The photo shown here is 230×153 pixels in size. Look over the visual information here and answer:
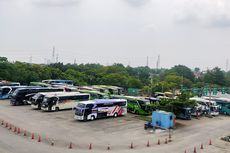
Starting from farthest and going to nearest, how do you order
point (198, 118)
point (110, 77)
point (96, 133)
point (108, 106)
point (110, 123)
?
point (110, 77), point (198, 118), point (108, 106), point (110, 123), point (96, 133)

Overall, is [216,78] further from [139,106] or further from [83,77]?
[139,106]

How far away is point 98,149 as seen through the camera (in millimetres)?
25453

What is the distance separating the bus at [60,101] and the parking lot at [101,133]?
1.10m

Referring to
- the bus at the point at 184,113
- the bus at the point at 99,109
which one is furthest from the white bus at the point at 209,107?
the bus at the point at 99,109

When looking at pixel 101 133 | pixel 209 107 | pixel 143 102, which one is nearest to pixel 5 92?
pixel 143 102

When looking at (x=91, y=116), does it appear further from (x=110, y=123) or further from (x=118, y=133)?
(x=118, y=133)

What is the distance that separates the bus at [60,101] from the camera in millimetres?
41372

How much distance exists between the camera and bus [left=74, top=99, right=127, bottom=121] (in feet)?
120

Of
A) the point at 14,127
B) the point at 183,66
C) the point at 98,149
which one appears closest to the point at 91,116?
the point at 14,127

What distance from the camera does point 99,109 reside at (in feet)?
125

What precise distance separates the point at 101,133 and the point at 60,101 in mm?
12866

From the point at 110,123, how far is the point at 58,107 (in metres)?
9.25

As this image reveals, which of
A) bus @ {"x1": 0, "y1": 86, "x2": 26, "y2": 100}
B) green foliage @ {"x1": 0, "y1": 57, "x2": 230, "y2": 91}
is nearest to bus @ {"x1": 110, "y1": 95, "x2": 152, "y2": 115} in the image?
bus @ {"x1": 0, "y1": 86, "x2": 26, "y2": 100}

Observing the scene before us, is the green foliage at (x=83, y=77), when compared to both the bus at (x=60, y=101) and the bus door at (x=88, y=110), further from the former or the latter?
the bus door at (x=88, y=110)
